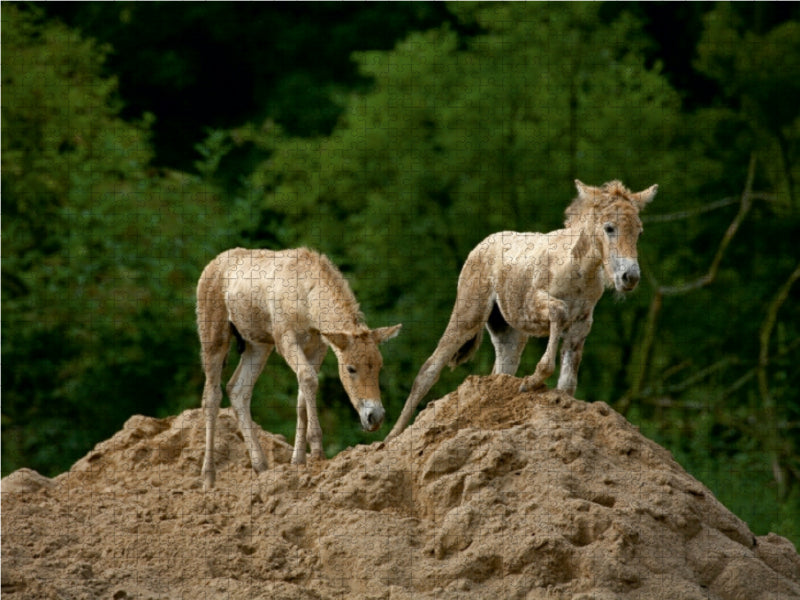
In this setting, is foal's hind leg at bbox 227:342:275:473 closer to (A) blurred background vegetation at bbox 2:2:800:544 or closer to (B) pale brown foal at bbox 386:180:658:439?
(B) pale brown foal at bbox 386:180:658:439

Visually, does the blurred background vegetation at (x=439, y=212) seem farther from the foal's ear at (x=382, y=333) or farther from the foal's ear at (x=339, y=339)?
the foal's ear at (x=339, y=339)

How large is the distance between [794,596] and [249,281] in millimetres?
5923

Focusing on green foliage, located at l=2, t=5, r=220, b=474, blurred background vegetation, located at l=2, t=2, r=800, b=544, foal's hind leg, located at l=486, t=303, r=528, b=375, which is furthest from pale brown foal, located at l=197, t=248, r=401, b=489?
green foliage, located at l=2, t=5, r=220, b=474

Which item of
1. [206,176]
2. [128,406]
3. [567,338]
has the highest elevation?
[567,338]

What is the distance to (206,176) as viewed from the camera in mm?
25875

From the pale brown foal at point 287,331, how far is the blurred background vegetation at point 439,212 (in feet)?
28.9

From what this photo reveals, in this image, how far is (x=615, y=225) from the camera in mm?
10984

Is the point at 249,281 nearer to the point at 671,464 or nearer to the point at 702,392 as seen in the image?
the point at 671,464

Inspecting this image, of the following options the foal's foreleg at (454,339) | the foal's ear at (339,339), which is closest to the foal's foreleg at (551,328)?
the foal's foreleg at (454,339)

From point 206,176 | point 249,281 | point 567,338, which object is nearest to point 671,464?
point 567,338

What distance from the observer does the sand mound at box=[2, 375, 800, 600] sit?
9.88 m

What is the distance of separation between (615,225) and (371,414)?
272 centimetres

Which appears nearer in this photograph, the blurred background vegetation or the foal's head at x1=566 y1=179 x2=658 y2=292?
the foal's head at x1=566 y1=179 x2=658 y2=292

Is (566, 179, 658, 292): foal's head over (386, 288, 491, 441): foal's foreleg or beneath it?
over
